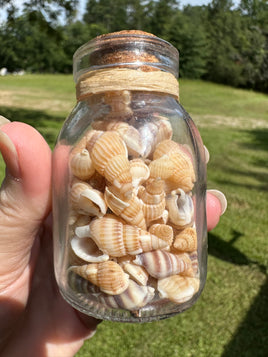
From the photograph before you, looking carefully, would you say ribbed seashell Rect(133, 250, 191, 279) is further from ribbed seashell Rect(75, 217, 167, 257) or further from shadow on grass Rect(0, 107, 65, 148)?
shadow on grass Rect(0, 107, 65, 148)

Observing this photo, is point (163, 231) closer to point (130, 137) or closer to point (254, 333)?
point (130, 137)

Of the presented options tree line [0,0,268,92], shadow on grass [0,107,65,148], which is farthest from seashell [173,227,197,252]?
tree line [0,0,268,92]

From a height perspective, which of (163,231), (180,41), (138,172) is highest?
(138,172)

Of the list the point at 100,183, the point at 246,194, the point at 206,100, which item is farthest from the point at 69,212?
the point at 206,100

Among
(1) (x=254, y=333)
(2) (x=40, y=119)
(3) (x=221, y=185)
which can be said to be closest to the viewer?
(1) (x=254, y=333)

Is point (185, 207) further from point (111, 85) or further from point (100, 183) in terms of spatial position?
point (111, 85)

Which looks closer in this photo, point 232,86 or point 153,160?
point 153,160

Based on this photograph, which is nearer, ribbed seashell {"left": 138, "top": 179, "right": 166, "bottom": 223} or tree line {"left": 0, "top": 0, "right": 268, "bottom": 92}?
ribbed seashell {"left": 138, "top": 179, "right": 166, "bottom": 223}

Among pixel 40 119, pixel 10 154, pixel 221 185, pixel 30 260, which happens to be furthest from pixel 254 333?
pixel 40 119
